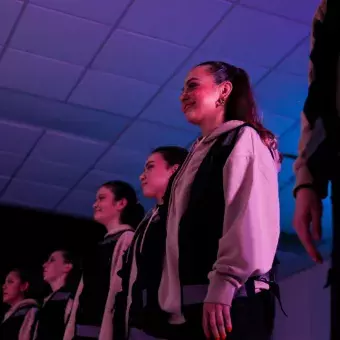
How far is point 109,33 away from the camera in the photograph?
3826 mm

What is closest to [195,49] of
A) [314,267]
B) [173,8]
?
[173,8]

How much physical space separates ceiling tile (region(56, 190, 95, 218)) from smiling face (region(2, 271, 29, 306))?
1568 millimetres

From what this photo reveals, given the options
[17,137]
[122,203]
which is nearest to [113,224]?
[122,203]

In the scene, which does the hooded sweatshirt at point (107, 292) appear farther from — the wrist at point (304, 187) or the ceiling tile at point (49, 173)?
the ceiling tile at point (49, 173)

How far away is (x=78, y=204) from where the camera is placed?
6.33 m

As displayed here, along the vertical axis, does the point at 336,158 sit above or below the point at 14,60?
below

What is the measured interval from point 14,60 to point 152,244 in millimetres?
2568

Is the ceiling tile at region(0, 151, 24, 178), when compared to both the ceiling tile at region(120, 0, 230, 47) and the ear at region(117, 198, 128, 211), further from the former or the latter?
the ear at region(117, 198, 128, 211)

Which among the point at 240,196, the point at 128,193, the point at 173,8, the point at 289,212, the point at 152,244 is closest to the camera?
the point at 240,196

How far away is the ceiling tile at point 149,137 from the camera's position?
4.84 meters

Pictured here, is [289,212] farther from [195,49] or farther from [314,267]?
[195,49]

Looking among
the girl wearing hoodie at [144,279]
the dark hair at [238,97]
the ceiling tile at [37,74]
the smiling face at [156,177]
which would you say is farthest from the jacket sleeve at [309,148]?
the ceiling tile at [37,74]

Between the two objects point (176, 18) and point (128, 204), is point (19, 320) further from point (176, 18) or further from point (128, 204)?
point (176, 18)

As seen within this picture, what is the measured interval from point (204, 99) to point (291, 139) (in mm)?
2895
